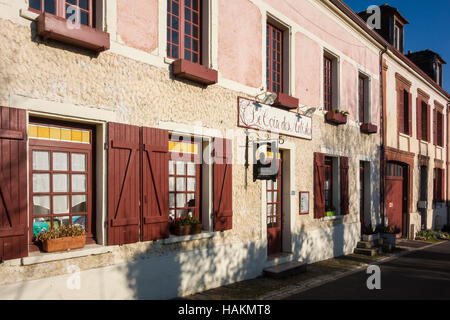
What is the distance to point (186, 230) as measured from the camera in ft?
20.5

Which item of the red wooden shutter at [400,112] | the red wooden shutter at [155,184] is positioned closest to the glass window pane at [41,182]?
the red wooden shutter at [155,184]

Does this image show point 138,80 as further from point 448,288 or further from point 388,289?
point 448,288

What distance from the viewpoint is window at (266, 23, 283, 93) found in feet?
28.3

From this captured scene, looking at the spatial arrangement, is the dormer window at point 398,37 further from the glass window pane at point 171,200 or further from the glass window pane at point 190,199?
the glass window pane at point 171,200

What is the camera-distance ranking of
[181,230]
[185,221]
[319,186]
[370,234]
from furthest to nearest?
[370,234] → [319,186] → [185,221] → [181,230]

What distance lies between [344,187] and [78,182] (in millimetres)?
7664

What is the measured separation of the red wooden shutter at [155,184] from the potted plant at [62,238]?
958mm

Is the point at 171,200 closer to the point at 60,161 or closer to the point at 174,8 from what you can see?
the point at 60,161

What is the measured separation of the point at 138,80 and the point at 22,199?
90.0 inches

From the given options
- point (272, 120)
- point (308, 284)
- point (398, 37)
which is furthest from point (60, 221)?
point (398, 37)

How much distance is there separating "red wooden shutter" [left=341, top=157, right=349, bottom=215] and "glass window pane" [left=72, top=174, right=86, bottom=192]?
24.5 ft

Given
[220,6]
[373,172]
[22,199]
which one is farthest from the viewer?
[373,172]

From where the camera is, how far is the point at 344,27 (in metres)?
11.1
